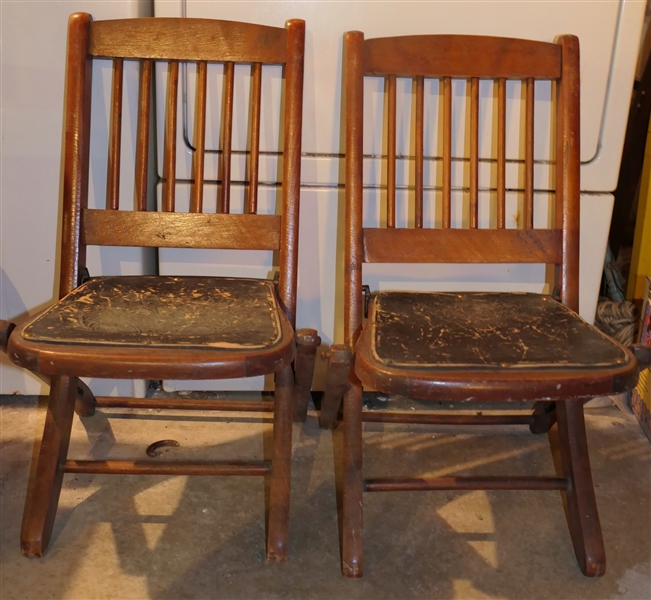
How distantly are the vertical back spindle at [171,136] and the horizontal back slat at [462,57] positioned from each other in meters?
0.33

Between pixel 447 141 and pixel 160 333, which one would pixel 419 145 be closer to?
pixel 447 141

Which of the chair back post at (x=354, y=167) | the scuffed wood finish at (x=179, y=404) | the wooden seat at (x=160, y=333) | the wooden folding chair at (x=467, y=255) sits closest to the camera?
the wooden seat at (x=160, y=333)

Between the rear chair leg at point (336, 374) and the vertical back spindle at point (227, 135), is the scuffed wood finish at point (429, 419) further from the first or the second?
the vertical back spindle at point (227, 135)

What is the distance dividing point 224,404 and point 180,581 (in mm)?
346

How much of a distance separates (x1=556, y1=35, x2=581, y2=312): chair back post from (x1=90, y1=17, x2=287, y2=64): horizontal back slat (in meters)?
0.48

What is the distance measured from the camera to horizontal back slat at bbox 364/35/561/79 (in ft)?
3.45

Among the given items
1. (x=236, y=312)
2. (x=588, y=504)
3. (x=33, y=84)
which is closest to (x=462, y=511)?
(x=588, y=504)

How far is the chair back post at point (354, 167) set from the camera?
1030 mm

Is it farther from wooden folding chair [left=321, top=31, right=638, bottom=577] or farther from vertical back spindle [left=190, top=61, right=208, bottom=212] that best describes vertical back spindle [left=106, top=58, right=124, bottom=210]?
wooden folding chair [left=321, top=31, right=638, bottom=577]

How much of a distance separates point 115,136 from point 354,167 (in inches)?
16.2

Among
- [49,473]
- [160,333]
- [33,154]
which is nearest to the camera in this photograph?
[160,333]

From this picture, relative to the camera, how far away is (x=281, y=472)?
992 millimetres

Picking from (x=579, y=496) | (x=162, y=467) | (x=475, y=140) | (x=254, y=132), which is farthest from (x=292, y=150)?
(x=579, y=496)

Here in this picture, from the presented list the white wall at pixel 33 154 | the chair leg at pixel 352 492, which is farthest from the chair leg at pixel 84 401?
the chair leg at pixel 352 492
